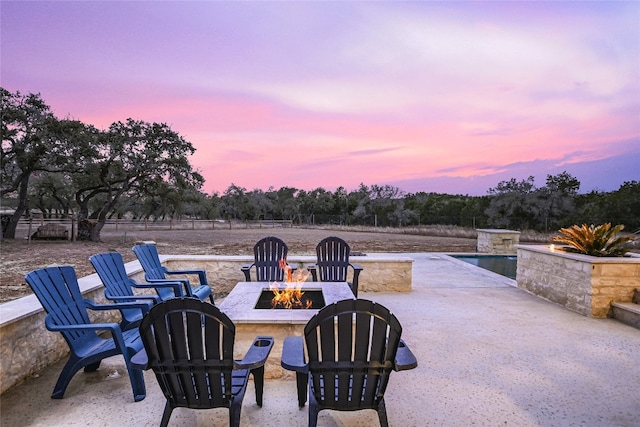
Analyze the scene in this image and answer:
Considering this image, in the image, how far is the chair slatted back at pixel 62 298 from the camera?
229 cm

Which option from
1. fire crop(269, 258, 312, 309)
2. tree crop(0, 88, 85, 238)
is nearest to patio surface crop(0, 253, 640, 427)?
fire crop(269, 258, 312, 309)

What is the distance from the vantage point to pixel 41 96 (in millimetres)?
14523

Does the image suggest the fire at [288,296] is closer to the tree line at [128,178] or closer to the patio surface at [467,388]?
the patio surface at [467,388]

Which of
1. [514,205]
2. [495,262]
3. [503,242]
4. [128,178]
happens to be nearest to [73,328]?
[495,262]

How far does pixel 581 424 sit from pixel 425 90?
29.9 ft

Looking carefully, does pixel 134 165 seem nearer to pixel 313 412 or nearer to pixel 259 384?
pixel 259 384

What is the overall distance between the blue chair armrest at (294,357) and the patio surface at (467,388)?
448 millimetres

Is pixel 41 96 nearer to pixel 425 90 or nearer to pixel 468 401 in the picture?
pixel 425 90

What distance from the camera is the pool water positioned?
842 cm

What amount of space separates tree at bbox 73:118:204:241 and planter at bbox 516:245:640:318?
49.7 feet

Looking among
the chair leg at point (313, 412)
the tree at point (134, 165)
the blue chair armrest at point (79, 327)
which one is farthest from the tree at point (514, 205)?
the blue chair armrest at point (79, 327)

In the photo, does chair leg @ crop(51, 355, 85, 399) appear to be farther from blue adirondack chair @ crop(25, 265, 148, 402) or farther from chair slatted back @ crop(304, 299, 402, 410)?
chair slatted back @ crop(304, 299, 402, 410)

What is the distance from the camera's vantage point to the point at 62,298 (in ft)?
8.17

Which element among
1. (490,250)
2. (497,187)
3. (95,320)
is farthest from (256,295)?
(497,187)
